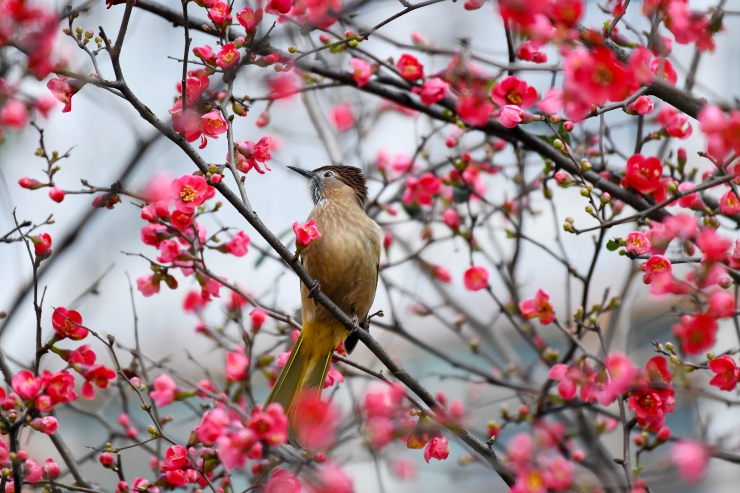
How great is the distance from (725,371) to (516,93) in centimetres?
120


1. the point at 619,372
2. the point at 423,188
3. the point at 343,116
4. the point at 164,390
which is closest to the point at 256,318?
the point at 164,390

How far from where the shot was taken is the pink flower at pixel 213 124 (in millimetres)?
2502

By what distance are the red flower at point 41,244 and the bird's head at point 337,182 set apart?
196 centimetres

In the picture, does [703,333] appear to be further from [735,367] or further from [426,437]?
[426,437]

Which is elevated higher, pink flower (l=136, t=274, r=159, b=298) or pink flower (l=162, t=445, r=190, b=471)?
pink flower (l=136, t=274, r=159, b=298)

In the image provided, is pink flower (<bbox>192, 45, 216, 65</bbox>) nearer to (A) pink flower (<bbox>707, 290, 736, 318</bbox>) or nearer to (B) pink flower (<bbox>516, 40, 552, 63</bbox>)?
(B) pink flower (<bbox>516, 40, 552, 63</bbox>)

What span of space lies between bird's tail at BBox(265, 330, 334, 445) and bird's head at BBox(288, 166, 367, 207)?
115 cm

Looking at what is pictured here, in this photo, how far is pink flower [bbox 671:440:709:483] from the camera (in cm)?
179

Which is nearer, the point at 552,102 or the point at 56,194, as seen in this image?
the point at 552,102

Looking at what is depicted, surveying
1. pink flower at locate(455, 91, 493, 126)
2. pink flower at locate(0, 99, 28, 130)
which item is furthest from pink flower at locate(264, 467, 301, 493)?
pink flower at locate(0, 99, 28, 130)

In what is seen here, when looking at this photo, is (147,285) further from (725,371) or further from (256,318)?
(725,371)

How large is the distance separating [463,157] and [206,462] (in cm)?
195

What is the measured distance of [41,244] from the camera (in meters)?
2.46

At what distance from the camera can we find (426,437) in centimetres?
248
